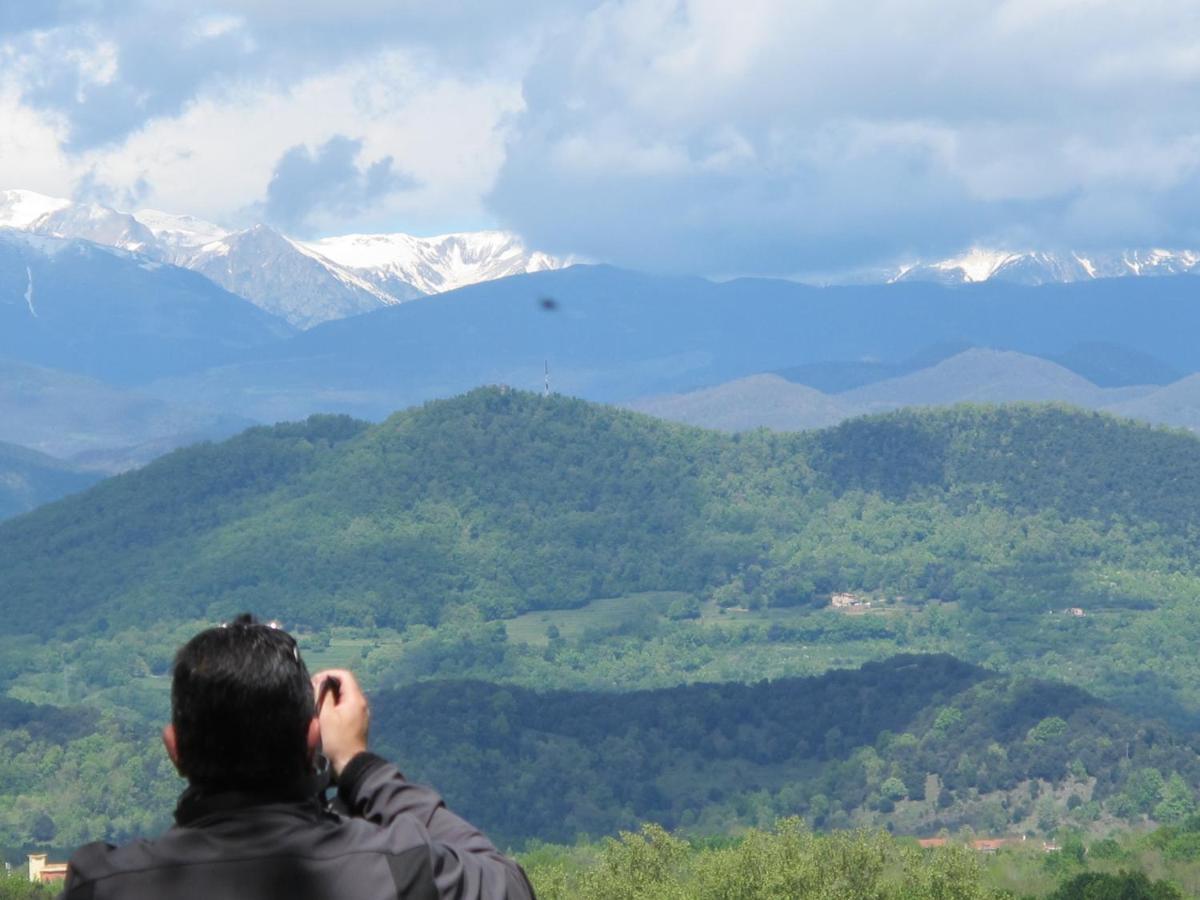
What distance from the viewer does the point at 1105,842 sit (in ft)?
390

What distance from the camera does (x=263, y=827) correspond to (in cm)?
678

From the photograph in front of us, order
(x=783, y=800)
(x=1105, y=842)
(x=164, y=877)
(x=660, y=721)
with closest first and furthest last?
1. (x=164, y=877)
2. (x=1105, y=842)
3. (x=783, y=800)
4. (x=660, y=721)

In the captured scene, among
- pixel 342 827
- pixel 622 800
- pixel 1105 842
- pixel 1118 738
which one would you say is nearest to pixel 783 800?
pixel 622 800

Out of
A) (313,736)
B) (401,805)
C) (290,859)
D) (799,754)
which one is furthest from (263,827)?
(799,754)

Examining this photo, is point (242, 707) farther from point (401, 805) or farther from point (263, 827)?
point (401, 805)

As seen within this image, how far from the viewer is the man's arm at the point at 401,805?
6.86 meters

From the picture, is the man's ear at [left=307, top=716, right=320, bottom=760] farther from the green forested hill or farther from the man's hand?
the green forested hill

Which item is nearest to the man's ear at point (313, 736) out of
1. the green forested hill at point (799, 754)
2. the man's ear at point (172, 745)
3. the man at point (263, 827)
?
the man at point (263, 827)

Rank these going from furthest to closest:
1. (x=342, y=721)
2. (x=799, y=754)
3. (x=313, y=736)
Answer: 1. (x=799, y=754)
2. (x=342, y=721)
3. (x=313, y=736)

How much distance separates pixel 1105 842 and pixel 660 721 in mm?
70874

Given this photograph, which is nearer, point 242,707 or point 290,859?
point 290,859

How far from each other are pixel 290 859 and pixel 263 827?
147 mm

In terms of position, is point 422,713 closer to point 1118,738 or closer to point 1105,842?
point 1118,738

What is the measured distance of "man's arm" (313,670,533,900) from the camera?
22.5ft
